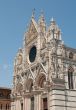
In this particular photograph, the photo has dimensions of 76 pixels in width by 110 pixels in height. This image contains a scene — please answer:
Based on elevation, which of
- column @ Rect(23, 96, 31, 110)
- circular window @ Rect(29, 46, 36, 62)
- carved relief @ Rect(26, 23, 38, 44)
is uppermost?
carved relief @ Rect(26, 23, 38, 44)

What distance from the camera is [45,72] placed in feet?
102

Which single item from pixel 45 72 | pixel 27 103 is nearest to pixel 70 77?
pixel 45 72

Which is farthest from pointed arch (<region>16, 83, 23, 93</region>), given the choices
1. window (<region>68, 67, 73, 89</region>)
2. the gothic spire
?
window (<region>68, 67, 73, 89</region>)

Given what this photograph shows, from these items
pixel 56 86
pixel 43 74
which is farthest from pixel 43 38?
pixel 56 86

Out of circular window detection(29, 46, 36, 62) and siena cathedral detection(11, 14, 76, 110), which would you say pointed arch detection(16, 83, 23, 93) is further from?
circular window detection(29, 46, 36, 62)

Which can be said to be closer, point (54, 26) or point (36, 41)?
point (54, 26)

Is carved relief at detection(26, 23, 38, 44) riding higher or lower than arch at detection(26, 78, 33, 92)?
higher

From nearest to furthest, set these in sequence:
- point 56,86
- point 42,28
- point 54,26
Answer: point 56,86
point 54,26
point 42,28

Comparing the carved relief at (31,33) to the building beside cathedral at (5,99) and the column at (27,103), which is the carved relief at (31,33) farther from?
the building beside cathedral at (5,99)

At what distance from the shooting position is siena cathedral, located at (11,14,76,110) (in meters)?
29.4

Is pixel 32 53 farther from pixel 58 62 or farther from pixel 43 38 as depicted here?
pixel 58 62

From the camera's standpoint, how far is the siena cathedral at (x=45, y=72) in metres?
29.4

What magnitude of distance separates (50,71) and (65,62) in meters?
2.13

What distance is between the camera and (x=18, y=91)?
1492 inches
